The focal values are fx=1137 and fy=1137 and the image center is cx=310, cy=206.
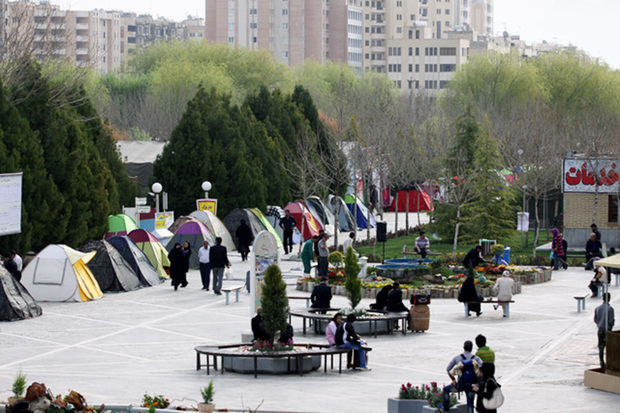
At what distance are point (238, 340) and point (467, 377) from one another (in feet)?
25.7

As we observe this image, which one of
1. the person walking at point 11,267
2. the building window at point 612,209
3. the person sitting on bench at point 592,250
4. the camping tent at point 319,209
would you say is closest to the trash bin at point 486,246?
the person sitting on bench at point 592,250

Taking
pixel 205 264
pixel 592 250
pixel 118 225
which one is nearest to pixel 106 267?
pixel 205 264

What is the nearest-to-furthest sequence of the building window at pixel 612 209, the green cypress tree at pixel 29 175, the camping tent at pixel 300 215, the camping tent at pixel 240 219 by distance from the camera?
the green cypress tree at pixel 29 175 < the camping tent at pixel 240 219 < the building window at pixel 612 209 < the camping tent at pixel 300 215

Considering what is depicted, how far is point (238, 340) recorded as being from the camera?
21.8 metres

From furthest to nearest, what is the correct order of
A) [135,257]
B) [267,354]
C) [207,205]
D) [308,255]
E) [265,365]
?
[207,205]
[308,255]
[135,257]
[265,365]
[267,354]

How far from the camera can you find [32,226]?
2945cm

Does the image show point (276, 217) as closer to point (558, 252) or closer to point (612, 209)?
point (612, 209)

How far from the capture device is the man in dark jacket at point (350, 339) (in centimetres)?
1859

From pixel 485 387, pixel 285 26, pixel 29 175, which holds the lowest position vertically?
pixel 485 387

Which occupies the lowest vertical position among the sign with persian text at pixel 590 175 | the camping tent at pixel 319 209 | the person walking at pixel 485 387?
the person walking at pixel 485 387

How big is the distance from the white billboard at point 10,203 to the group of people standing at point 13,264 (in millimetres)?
793

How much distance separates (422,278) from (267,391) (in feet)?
47.7

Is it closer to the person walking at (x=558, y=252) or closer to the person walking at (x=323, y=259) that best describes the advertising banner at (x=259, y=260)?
the person walking at (x=323, y=259)

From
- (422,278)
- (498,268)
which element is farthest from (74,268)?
(498,268)
